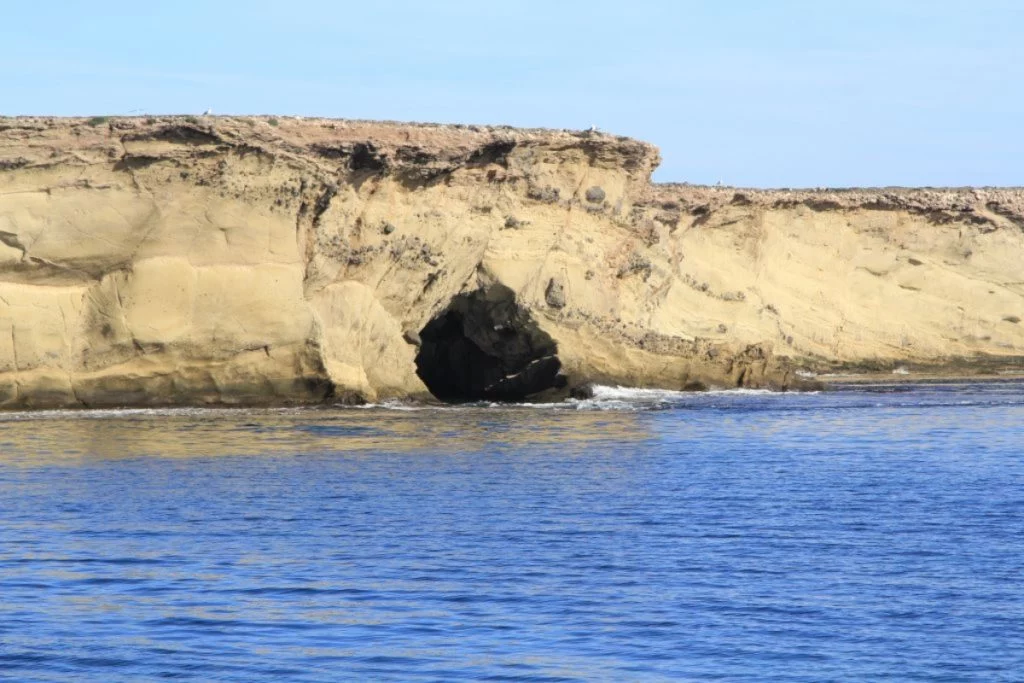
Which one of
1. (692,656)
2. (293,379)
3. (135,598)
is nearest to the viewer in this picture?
(692,656)

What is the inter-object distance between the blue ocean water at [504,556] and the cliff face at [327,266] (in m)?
4.12

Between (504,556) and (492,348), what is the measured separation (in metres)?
21.2

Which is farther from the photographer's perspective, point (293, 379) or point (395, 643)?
point (293, 379)

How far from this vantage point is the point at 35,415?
29047mm

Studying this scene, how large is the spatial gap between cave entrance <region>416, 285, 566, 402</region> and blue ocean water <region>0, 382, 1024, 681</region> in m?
8.60

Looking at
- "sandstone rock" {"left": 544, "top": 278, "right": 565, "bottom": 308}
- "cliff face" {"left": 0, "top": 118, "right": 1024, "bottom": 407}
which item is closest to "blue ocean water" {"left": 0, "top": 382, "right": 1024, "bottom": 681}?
"cliff face" {"left": 0, "top": 118, "right": 1024, "bottom": 407}

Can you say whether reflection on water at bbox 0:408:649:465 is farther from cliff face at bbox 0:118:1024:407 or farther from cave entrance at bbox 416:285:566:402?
cave entrance at bbox 416:285:566:402

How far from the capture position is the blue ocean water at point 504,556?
10859 mm

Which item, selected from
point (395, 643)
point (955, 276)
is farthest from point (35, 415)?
point (955, 276)

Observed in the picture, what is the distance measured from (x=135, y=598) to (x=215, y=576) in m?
1.00

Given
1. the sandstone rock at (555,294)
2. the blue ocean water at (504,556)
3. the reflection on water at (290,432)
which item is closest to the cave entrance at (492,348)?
the sandstone rock at (555,294)

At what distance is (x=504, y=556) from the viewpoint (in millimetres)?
14523

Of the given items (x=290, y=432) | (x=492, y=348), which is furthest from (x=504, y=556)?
(x=492, y=348)

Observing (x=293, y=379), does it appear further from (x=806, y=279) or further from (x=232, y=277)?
(x=806, y=279)
